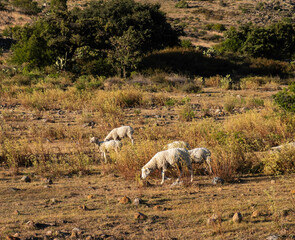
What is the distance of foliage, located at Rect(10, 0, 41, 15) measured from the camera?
49.1 metres

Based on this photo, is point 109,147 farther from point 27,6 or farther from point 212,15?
point 212,15

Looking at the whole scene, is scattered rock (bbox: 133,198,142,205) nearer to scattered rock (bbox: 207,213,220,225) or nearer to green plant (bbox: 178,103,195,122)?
scattered rock (bbox: 207,213,220,225)

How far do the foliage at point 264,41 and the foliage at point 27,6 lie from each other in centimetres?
3252

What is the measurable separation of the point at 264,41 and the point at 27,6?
38582 mm

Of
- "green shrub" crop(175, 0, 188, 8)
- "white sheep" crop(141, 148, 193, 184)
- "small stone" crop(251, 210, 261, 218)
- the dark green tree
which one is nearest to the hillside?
"green shrub" crop(175, 0, 188, 8)

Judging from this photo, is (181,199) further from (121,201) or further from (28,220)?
(28,220)

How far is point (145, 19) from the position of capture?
88.0 ft

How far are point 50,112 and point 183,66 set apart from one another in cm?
1413

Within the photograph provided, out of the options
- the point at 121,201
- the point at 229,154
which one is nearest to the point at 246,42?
the point at 229,154

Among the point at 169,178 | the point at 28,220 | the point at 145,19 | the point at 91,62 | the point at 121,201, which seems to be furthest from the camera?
the point at 145,19

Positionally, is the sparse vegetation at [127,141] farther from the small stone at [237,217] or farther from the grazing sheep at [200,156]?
the grazing sheep at [200,156]

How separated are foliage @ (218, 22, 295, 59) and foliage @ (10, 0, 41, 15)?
32.5 metres

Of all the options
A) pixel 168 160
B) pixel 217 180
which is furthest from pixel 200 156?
pixel 168 160

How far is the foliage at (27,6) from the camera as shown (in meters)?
49.1
